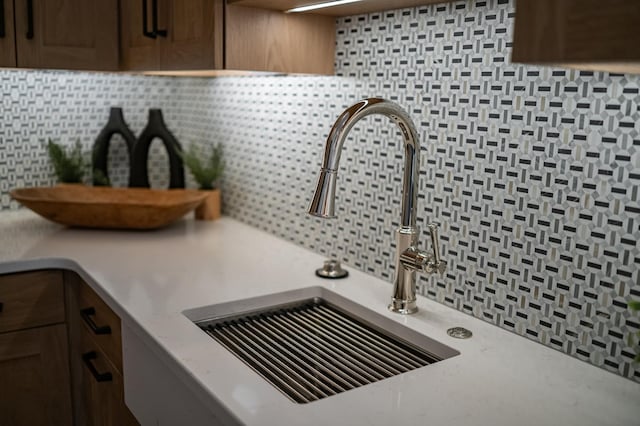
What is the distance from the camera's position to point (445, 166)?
1.41 metres

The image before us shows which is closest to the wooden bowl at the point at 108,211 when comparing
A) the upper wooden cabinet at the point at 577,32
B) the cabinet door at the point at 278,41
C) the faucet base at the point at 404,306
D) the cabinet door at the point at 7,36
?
the cabinet door at the point at 7,36

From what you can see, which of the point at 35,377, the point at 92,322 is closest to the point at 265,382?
the point at 92,322

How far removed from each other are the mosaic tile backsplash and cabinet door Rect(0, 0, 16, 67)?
78cm

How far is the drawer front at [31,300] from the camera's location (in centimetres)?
168

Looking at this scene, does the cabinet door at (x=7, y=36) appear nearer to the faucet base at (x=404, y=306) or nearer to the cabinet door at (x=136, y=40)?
the cabinet door at (x=136, y=40)

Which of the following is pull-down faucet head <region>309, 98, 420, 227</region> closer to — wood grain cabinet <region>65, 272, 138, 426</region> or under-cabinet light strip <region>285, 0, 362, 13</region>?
under-cabinet light strip <region>285, 0, 362, 13</region>

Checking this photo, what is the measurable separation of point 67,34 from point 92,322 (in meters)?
0.95

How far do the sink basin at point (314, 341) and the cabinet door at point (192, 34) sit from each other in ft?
2.00

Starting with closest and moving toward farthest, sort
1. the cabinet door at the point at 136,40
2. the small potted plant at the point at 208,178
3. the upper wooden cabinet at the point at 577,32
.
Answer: the upper wooden cabinet at the point at 577,32 < the cabinet door at the point at 136,40 < the small potted plant at the point at 208,178

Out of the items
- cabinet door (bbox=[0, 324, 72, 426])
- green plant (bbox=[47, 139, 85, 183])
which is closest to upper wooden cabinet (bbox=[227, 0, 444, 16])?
cabinet door (bbox=[0, 324, 72, 426])

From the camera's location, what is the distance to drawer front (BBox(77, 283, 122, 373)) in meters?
1.50

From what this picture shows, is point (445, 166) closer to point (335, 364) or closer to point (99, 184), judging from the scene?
point (335, 364)

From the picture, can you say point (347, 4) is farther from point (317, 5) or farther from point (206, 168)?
point (206, 168)

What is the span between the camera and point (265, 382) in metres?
1.05
